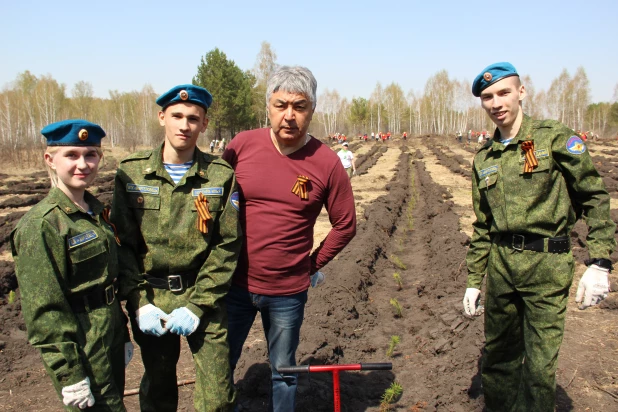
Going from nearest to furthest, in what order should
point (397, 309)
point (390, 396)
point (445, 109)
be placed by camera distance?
point (390, 396) < point (397, 309) < point (445, 109)

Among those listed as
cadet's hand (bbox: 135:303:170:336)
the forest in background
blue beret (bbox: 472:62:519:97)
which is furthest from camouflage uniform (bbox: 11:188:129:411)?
the forest in background

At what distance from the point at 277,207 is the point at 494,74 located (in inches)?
59.3

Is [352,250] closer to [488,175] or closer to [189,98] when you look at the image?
[488,175]

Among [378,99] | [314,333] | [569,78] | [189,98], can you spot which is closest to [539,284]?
[189,98]

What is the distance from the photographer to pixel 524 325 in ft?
10.5

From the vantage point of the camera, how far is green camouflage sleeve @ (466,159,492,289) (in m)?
3.48

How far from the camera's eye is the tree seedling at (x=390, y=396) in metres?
4.12

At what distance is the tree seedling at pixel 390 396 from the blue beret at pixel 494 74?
246 centimetres

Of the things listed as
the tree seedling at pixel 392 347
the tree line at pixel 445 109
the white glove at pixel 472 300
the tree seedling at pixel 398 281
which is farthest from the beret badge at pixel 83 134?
the tree line at pixel 445 109

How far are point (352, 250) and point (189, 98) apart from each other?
640 cm

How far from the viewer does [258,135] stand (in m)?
3.20

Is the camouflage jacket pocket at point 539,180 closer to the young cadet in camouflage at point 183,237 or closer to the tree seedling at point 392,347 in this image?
the young cadet in camouflage at point 183,237

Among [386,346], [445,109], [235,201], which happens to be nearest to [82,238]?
[235,201]

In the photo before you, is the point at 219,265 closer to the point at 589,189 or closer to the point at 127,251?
the point at 127,251
